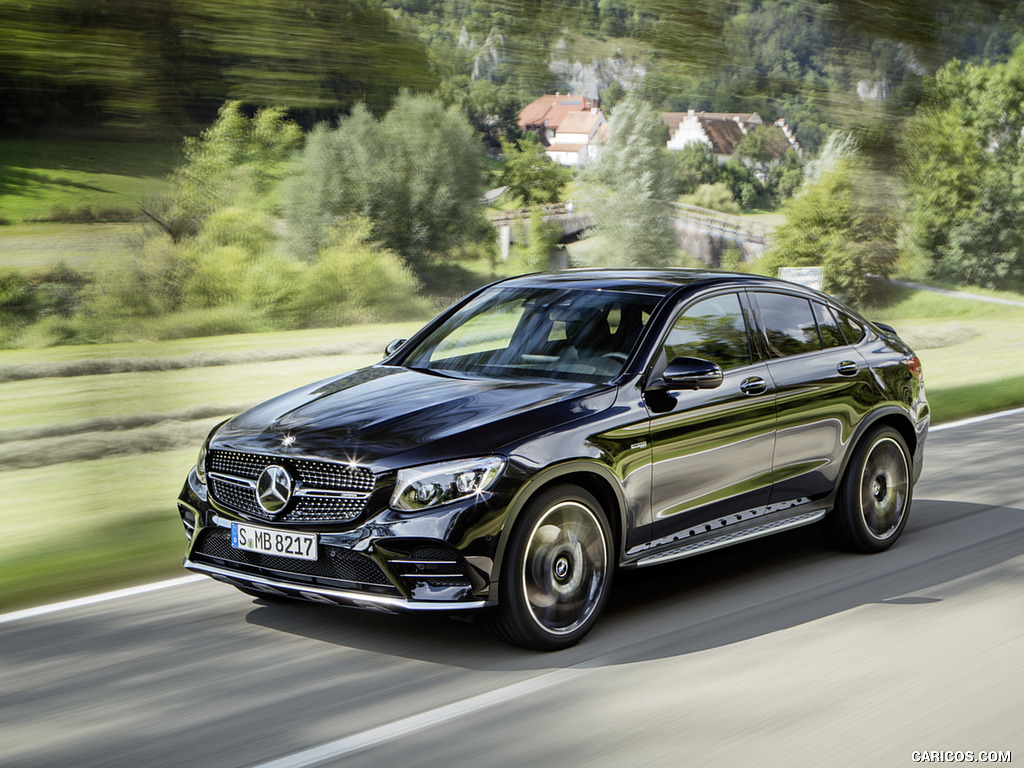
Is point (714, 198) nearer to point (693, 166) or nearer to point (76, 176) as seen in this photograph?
point (693, 166)

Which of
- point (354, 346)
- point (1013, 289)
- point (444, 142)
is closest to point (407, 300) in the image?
point (354, 346)

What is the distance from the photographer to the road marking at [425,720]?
4.16m

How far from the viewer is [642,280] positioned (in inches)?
254

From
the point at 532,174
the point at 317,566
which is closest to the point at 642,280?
the point at 317,566

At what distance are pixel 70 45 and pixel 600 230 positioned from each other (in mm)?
12610

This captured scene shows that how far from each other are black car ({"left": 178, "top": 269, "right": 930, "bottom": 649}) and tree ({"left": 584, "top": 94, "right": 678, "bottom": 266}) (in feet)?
43.7

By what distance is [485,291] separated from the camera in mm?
6945

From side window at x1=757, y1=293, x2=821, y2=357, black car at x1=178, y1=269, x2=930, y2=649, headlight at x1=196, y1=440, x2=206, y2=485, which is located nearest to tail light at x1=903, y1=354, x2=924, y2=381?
black car at x1=178, y1=269, x2=930, y2=649

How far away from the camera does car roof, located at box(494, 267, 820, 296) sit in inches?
250

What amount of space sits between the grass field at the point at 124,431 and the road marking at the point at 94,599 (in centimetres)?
19

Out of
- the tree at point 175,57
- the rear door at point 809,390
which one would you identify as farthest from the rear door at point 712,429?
the tree at point 175,57

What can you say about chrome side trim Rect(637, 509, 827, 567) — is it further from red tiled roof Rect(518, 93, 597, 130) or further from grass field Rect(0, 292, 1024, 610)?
red tiled roof Rect(518, 93, 597, 130)

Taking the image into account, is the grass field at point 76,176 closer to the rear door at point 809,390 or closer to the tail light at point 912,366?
the rear door at point 809,390

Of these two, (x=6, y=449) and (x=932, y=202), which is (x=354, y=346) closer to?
(x=6, y=449)
